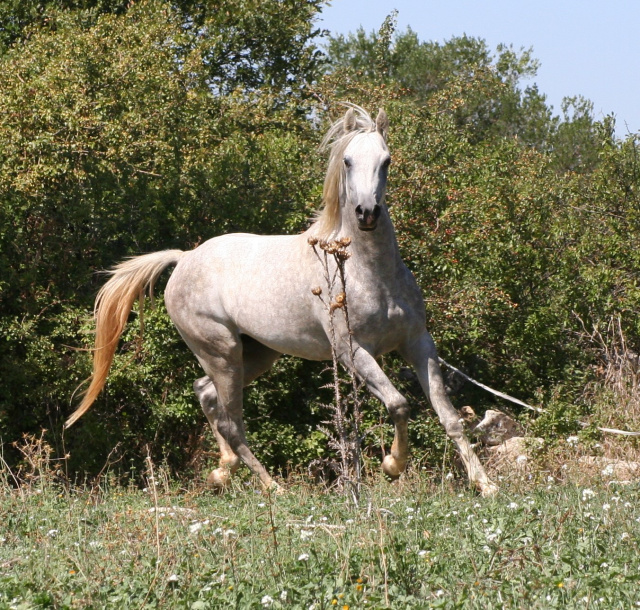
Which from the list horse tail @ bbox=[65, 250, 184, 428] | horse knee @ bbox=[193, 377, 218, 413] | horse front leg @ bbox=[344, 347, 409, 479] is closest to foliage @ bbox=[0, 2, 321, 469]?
horse tail @ bbox=[65, 250, 184, 428]

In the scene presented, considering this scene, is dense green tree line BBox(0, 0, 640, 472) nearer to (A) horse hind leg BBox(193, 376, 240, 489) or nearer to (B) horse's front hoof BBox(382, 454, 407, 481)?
(A) horse hind leg BBox(193, 376, 240, 489)

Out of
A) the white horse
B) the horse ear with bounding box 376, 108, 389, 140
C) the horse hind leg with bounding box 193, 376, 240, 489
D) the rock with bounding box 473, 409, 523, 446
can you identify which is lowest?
the rock with bounding box 473, 409, 523, 446

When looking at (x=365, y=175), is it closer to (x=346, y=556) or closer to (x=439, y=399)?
(x=439, y=399)

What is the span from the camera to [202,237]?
383 inches

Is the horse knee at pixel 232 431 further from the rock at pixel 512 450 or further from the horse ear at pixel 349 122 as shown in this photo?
the horse ear at pixel 349 122

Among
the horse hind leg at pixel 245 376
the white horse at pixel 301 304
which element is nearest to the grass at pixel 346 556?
the white horse at pixel 301 304

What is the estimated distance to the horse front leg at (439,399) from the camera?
5875mm

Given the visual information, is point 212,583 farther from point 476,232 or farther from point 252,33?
point 252,33

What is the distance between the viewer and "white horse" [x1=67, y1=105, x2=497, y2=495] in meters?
6.05

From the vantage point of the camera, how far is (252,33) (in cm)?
1878

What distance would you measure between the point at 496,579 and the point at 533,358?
6.69 m

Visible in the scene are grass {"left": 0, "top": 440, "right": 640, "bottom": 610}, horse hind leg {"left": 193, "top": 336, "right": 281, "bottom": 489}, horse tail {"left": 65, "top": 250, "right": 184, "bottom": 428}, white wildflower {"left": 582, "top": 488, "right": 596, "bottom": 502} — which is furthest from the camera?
horse tail {"left": 65, "top": 250, "right": 184, "bottom": 428}

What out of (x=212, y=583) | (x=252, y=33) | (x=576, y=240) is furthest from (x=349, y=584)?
(x=252, y=33)

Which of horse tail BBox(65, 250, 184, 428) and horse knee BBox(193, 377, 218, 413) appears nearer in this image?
horse knee BBox(193, 377, 218, 413)
